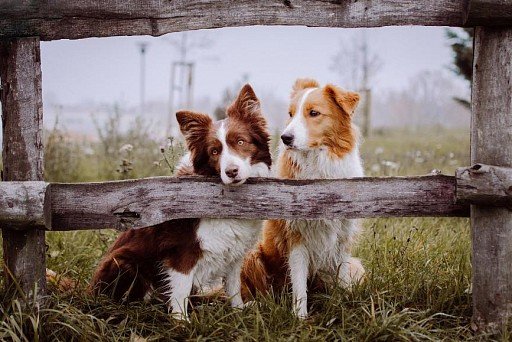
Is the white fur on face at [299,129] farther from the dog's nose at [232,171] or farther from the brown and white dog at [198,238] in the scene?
the dog's nose at [232,171]

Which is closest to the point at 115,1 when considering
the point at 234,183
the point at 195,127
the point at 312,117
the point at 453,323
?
the point at 195,127

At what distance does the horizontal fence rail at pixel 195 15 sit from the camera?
2889 mm

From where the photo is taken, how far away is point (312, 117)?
11.8ft

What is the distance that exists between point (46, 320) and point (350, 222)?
204 centimetres

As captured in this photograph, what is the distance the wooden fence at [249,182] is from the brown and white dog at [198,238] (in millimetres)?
257

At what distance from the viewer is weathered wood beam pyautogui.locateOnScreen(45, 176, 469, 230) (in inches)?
121

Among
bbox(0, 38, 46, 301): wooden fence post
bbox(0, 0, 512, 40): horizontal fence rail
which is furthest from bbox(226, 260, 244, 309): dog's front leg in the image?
bbox(0, 0, 512, 40): horizontal fence rail

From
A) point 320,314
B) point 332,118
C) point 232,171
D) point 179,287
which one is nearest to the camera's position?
point 232,171

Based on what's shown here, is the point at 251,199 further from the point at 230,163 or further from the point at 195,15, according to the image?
the point at 195,15

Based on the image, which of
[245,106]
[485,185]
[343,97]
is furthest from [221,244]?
[485,185]

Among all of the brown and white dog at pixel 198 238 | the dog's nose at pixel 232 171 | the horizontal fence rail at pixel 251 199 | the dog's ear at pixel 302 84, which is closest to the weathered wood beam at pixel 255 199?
the horizontal fence rail at pixel 251 199

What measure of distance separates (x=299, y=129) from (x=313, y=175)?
1.14ft

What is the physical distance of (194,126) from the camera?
3.44 meters

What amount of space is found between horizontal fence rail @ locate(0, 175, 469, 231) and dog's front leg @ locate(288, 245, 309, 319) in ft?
2.27
